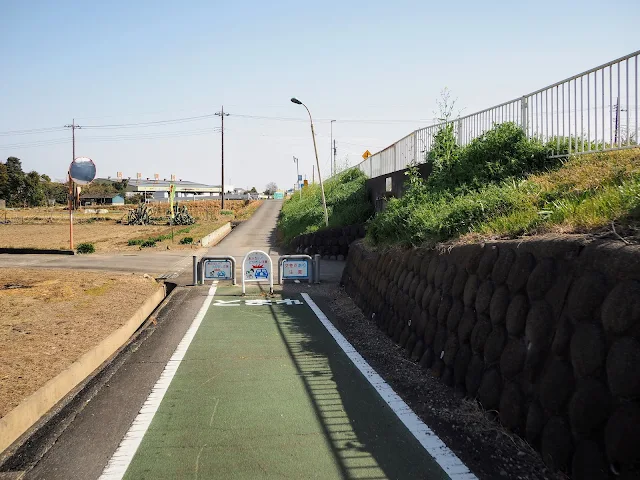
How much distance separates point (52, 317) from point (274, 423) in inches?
292

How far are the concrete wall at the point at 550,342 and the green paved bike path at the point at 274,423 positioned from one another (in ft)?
2.97

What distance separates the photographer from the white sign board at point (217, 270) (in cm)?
1612

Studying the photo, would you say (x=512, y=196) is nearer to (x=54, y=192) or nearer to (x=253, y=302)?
(x=253, y=302)

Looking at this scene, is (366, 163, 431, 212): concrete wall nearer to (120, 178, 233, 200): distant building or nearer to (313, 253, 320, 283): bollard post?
(313, 253, 320, 283): bollard post

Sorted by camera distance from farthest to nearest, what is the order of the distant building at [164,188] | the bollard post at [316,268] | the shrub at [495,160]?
the distant building at [164,188] → the bollard post at [316,268] → the shrub at [495,160]

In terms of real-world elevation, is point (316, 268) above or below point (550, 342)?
below

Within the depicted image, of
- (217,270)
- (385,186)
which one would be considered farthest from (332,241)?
(217,270)

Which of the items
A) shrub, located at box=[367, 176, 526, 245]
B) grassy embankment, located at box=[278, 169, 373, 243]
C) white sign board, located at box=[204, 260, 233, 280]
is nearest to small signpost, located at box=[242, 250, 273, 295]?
white sign board, located at box=[204, 260, 233, 280]

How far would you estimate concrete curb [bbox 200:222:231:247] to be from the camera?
32.9 meters

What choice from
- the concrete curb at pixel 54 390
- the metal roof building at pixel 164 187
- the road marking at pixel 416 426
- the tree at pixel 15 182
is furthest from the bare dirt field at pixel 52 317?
the metal roof building at pixel 164 187

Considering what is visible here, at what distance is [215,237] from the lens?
37.1m

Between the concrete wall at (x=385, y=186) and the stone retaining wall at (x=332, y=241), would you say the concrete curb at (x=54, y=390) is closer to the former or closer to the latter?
the concrete wall at (x=385, y=186)

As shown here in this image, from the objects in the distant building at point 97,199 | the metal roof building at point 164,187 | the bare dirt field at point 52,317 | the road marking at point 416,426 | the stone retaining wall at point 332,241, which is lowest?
the road marking at point 416,426

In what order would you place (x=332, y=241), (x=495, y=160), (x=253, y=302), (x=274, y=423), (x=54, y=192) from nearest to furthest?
(x=274, y=423) → (x=495, y=160) → (x=253, y=302) → (x=332, y=241) → (x=54, y=192)
